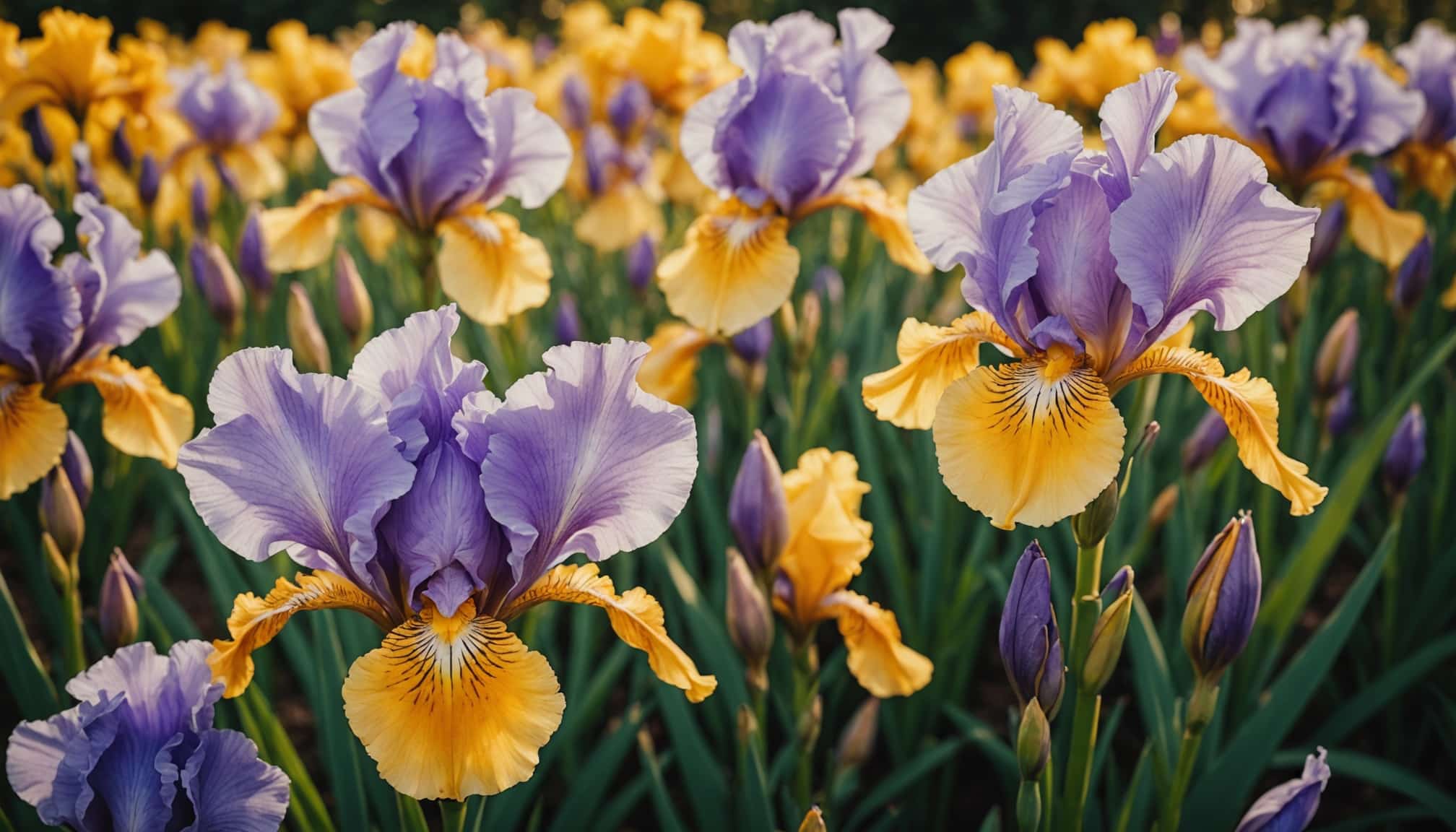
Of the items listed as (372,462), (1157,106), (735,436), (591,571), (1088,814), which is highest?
(1157,106)

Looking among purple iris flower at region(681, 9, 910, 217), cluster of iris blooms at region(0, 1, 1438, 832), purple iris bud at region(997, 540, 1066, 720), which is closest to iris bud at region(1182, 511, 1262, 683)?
cluster of iris blooms at region(0, 1, 1438, 832)

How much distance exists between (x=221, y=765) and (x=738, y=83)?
1651 millimetres

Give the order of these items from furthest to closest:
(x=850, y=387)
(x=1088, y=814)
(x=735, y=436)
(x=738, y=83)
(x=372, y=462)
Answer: (x=735, y=436), (x=850, y=387), (x=738, y=83), (x=1088, y=814), (x=372, y=462)

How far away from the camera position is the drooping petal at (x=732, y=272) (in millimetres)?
2232

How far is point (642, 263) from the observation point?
368cm

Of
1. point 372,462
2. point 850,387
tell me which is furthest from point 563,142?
point 372,462

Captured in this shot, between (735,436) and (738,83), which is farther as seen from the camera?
(735,436)

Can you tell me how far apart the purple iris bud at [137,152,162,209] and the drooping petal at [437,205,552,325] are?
6.35 ft

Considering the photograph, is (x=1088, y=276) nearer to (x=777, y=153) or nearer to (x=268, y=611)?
(x=777, y=153)


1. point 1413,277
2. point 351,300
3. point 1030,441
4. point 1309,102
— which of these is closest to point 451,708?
point 1030,441

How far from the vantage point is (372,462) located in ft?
4.17

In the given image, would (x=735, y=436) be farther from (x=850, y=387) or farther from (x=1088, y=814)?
(x=1088, y=814)

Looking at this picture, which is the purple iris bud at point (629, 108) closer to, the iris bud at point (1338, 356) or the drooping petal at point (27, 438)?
the iris bud at point (1338, 356)

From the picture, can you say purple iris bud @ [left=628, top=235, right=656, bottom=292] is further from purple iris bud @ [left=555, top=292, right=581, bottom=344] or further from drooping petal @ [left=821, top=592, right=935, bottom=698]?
drooping petal @ [left=821, top=592, right=935, bottom=698]
